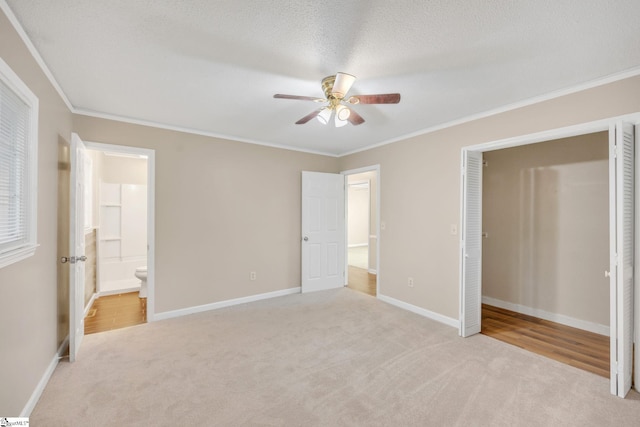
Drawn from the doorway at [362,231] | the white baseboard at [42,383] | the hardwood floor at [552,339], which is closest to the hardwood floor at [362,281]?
the doorway at [362,231]

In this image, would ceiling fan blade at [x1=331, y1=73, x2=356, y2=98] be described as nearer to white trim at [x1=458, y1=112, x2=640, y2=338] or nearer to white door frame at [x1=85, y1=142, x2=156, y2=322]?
white trim at [x1=458, y1=112, x2=640, y2=338]

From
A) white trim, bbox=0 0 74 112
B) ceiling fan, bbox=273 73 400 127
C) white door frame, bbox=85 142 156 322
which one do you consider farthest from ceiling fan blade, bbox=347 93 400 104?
white door frame, bbox=85 142 156 322

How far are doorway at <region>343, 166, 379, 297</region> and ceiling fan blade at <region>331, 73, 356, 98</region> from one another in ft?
8.16

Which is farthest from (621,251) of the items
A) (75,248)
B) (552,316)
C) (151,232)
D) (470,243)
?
(151,232)

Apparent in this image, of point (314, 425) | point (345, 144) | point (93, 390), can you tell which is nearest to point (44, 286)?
point (93, 390)

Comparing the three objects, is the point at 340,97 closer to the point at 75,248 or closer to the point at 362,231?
the point at 75,248

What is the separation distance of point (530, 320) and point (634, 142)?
7.86 ft

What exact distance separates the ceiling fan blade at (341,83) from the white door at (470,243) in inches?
72.7

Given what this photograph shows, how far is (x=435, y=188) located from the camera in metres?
3.67

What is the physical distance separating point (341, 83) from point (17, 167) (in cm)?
218

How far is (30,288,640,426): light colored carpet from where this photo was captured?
1926mm

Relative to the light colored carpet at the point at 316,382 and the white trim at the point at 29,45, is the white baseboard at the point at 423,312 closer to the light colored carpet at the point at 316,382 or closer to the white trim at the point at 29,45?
the light colored carpet at the point at 316,382

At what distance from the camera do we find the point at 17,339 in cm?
180

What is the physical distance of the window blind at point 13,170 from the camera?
5.38ft
